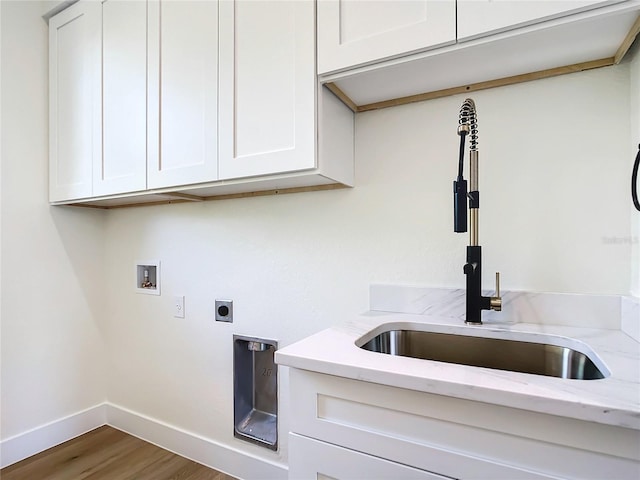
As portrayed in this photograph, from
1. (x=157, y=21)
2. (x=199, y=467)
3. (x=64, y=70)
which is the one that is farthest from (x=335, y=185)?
(x=64, y=70)

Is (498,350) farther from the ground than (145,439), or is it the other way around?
(498,350)

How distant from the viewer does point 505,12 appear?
87 cm

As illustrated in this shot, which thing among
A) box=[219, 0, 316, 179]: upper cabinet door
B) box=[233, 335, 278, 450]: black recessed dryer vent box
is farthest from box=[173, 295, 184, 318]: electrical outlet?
box=[219, 0, 316, 179]: upper cabinet door

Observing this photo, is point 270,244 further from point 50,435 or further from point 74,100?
point 50,435

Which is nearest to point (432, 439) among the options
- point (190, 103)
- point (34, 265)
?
point (190, 103)

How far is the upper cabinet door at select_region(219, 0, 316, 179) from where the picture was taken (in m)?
1.12

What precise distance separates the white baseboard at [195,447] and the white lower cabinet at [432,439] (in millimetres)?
819

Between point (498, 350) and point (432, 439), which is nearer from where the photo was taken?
point (432, 439)

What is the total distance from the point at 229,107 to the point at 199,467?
5.40ft

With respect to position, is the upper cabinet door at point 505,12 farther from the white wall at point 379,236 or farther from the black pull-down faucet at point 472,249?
the white wall at point 379,236

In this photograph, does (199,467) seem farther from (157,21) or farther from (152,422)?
(157,21)

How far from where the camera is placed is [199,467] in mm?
1681

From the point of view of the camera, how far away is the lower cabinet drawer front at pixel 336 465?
0.74m

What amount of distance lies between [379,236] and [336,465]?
0.78 meters
